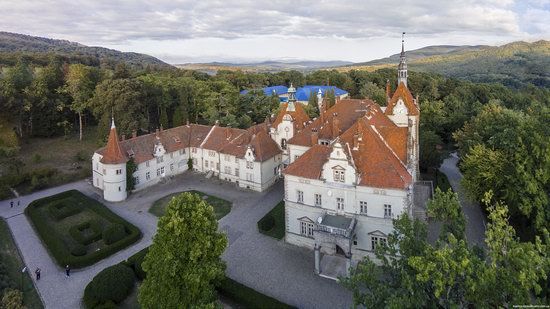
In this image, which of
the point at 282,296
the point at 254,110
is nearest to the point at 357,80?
the point at 254,110

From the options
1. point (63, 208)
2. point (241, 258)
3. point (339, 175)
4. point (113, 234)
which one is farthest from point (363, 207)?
point (63, 208)

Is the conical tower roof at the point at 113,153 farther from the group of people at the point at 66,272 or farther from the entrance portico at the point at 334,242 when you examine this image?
the entrance portico at the point at 334,242

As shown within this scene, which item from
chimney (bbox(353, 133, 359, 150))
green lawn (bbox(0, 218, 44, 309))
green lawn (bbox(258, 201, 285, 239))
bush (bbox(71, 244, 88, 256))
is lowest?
green lawn (bbox(0, 218, 44, 309))

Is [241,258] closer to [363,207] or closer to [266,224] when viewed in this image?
[266,224]

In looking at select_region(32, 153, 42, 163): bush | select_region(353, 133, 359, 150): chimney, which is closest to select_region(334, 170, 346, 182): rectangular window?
select_region(353, 133, 359, 150): chimney

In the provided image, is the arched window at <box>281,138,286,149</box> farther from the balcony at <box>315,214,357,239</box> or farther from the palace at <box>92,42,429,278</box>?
the balcony at <box>315,214,357,239</box>

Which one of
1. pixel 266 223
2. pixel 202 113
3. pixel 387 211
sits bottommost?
pixel 266 223
